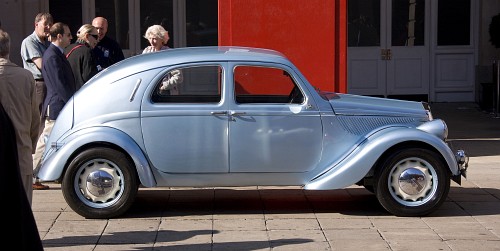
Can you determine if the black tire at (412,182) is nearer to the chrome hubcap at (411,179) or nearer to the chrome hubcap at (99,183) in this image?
the chrome hubcap at (411,179)

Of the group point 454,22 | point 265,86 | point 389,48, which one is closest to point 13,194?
point 265,86

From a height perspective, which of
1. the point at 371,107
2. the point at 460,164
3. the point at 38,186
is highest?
the point at 371,107

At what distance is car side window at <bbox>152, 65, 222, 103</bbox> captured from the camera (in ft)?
27.9

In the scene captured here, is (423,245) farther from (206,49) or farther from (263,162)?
(206,49)

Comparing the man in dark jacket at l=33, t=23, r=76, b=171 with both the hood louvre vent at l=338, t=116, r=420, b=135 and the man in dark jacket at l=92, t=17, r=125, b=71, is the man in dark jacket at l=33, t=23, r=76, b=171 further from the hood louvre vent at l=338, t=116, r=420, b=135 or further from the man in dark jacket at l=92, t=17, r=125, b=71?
the hood louvre vent at l=338, t=116, r=420, b=135

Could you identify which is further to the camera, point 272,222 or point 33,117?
point 272,222

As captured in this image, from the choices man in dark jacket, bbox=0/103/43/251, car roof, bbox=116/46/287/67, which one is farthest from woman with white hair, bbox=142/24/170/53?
man in dark jacket, bbox=0/103/43/251

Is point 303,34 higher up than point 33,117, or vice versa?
point 303,34

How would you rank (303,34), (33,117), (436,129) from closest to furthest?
(33,117)
(436,129)
(303,34)

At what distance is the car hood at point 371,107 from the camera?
852cm

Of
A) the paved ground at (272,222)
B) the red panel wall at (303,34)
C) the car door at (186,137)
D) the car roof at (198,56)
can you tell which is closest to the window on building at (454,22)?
the red panel wall at (303,34)

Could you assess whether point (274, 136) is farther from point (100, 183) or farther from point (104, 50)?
point (104, 50)

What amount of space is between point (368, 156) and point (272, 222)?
1.08 metres

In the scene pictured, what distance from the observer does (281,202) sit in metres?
9.25
